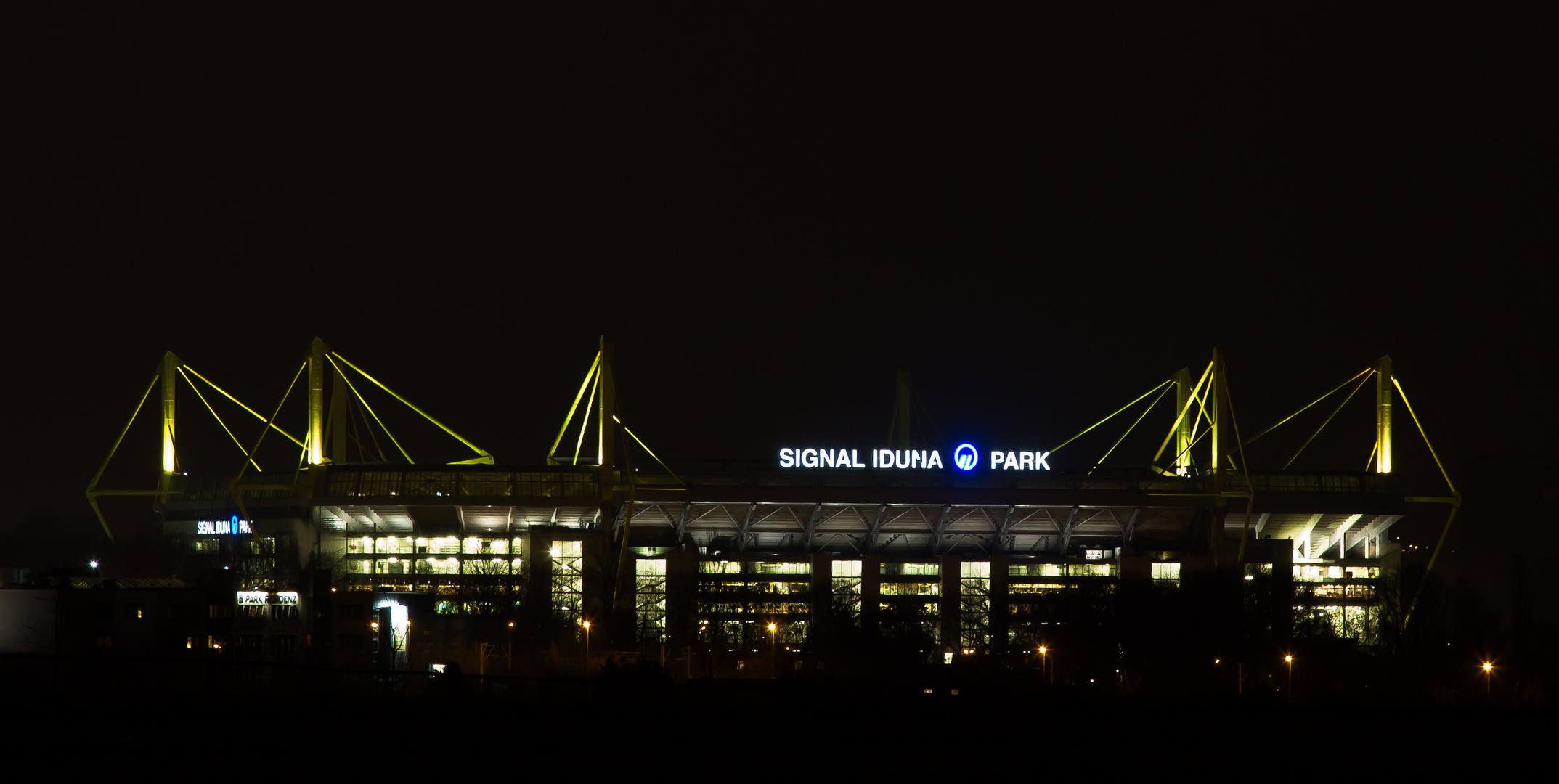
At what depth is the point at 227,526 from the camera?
13688 centimetres

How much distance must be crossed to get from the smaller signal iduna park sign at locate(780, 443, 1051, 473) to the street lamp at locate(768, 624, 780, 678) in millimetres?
13190

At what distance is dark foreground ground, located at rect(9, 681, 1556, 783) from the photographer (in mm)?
28500

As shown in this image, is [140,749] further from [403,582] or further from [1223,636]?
[403,582]

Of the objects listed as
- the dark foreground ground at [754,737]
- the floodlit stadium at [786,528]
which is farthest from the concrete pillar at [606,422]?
the dark foreground ground at [754,737]

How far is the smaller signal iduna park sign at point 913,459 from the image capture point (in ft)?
414

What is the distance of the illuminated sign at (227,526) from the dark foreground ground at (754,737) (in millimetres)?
104151

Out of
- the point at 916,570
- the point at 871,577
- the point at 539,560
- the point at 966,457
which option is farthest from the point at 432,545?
the point at 966,457

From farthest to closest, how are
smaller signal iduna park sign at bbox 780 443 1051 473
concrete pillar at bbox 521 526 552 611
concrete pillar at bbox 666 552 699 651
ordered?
1. smaller signal iduna park sign at bbox 780 443 1051 473
2. concrete pillar at bbox 521 526 552 611
3. concrete pillar at bbox 666 552 699 651

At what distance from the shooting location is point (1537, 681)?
86.9m

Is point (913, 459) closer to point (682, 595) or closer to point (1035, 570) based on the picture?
point (1035, 570)

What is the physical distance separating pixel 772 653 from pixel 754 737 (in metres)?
75.9

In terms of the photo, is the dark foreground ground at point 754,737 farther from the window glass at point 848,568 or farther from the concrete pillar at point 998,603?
the window glass at point 848,568

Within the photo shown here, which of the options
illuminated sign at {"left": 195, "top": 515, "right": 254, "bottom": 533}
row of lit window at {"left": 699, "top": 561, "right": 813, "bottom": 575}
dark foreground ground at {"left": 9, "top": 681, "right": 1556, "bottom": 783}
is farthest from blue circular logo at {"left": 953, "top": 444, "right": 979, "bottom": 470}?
dark foreground ground at {"left": 9, "top": 681, "right": 1556, "bottom": 783}

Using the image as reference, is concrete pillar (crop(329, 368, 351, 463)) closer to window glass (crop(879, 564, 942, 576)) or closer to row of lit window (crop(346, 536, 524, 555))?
row of lit window (crop(346, 536, 524, 555))
